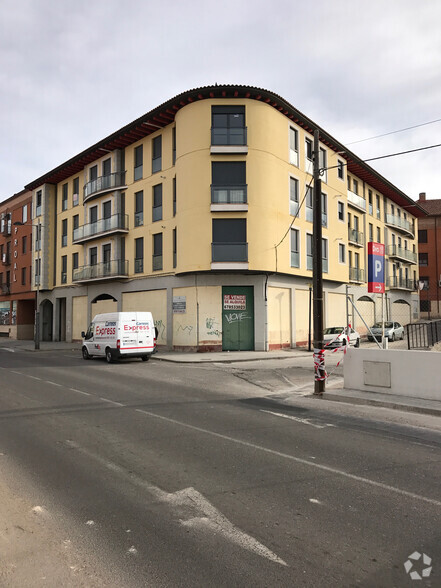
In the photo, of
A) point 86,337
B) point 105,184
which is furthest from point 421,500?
point 105,184

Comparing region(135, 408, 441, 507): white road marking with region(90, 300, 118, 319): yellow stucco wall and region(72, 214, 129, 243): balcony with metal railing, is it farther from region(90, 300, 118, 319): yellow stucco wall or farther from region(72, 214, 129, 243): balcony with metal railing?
region(90, 300, 118, 319): yellow stucco wall

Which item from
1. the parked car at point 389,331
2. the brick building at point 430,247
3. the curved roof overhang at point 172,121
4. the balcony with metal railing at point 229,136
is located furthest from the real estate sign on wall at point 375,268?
the brick building at point 430,247

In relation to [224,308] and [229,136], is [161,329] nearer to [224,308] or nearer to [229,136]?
[224,308]

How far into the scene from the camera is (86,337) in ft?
75.3

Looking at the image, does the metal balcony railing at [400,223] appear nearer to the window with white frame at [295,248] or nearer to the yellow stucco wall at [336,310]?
the yellow stucco wall at [336,310]

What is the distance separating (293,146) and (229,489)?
27.3 meters

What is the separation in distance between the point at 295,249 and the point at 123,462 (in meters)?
24.3

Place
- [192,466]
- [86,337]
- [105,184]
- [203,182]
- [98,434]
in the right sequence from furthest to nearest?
[105,184] < [203,182] < [86,337] < [98,434] < [192,466]

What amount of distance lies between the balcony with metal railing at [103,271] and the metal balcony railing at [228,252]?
8.74m

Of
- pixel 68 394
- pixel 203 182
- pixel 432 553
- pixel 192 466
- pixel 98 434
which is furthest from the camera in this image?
pixel 203 182

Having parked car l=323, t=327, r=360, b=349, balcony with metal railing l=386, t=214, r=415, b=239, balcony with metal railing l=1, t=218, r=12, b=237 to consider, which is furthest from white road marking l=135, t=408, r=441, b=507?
balcony with metal railing l=1, t=218, r=12, b=237

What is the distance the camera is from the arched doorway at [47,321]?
42094 mm

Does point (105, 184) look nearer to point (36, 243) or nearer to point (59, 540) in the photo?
point (36, 243)

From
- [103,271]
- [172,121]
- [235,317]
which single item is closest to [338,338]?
[235,317]
